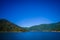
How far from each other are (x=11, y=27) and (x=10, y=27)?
421 millimetres

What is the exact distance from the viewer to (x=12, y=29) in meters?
26.9

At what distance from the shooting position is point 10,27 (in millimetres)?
25531

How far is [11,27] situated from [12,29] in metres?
1.14

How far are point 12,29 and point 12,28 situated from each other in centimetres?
58

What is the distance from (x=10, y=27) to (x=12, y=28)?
3.22 ft

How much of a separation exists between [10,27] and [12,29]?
5.00 ft

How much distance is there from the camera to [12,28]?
26422 millimetres

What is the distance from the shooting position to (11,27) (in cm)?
2592
